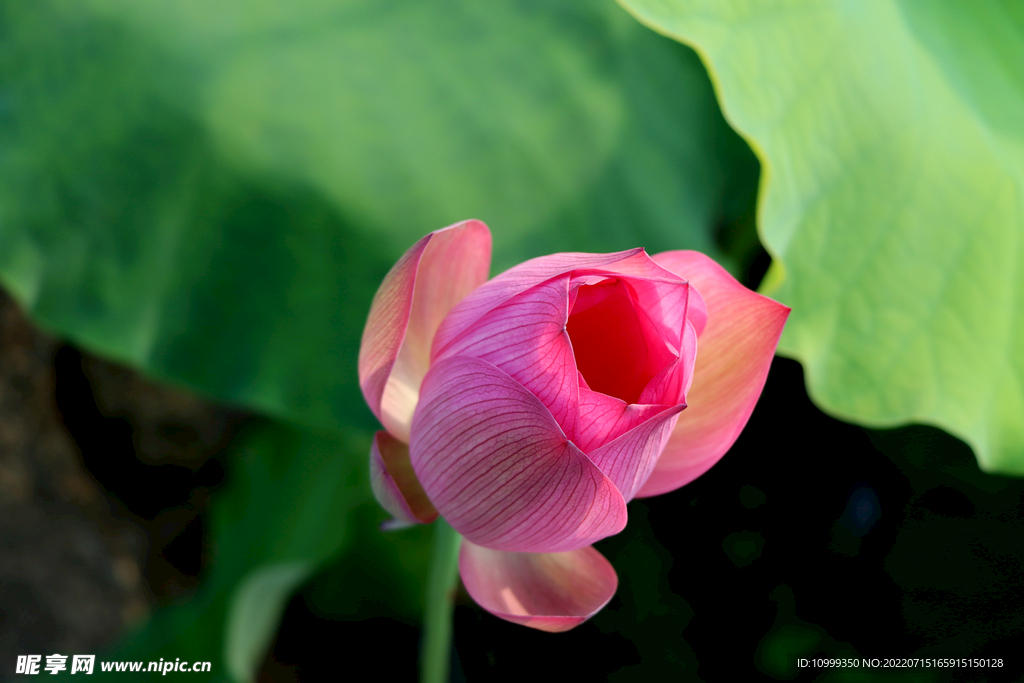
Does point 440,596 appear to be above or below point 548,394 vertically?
below

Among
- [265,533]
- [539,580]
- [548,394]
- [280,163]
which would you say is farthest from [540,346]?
[265,533]

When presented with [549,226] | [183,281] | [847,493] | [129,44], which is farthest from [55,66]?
[847,493]

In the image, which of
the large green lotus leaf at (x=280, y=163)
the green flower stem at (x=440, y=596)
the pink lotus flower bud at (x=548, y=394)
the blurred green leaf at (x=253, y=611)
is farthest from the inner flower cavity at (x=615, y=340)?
the blurred green leaf at (x=253, y=611)

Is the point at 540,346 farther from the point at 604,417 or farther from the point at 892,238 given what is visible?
the point at 892,238

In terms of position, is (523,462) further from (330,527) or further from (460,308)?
(330,527)

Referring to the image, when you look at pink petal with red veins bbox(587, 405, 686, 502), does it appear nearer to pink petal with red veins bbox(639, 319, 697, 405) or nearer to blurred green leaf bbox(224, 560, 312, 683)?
pink petal with red veins bbox(639, 319, 697, 405)
